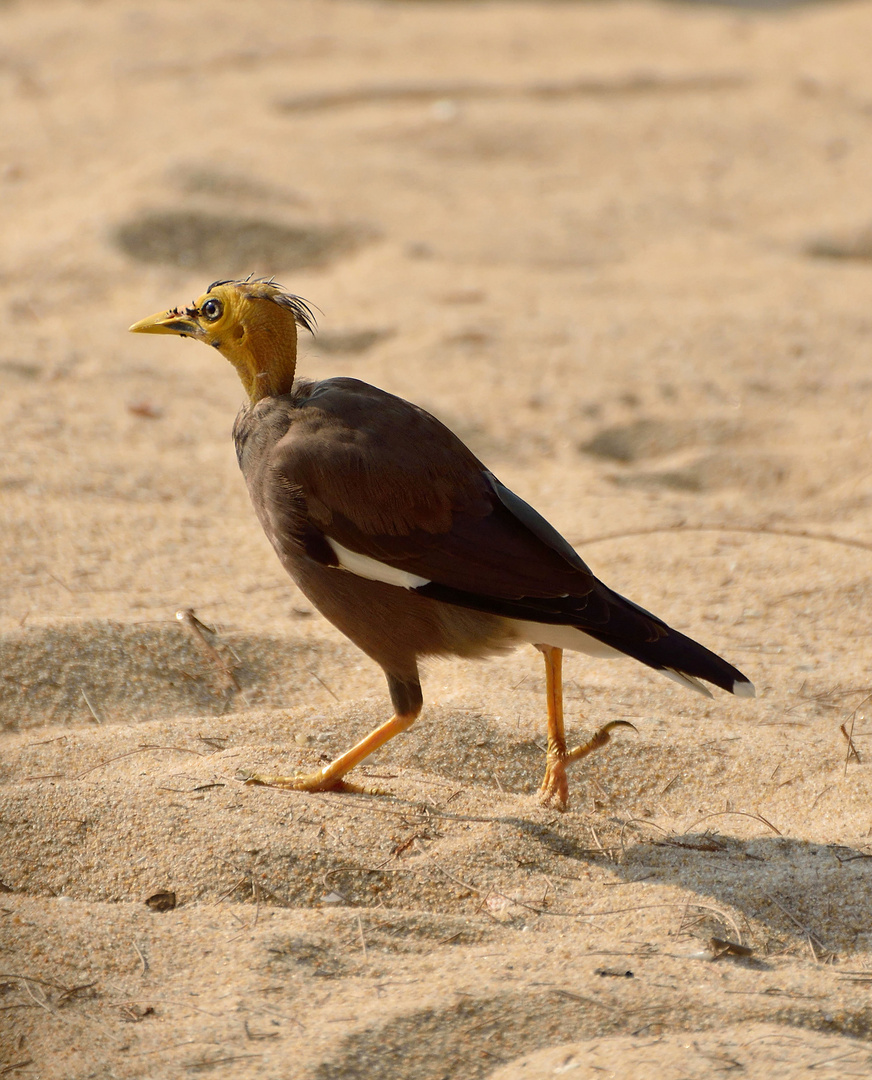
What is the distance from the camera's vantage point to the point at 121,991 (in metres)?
2.32

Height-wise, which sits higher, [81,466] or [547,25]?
[547,25]

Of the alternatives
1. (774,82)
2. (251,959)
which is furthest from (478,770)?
(774,82)

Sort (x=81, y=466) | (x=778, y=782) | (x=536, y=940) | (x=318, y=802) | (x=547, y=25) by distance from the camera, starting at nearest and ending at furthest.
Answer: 1. (x=536, y=940)
2. (x=318, y=802)
3. (x=778, y=782)
4. (x=81, y=466)
5. (x=547, y=25)

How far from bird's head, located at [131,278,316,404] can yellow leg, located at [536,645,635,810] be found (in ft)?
3.39

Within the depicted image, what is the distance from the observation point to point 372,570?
3055 mm

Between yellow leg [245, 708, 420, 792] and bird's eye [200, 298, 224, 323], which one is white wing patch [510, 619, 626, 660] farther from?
bird's eye [200, 298, 224, 323]

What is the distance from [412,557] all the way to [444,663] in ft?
3.04

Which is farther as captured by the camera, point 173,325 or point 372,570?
point 173,325

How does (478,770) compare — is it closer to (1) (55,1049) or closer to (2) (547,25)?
(1) (55,1049)

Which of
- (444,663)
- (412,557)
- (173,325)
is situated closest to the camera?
(412,557)

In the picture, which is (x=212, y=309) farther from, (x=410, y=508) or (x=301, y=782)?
(x=301, y=782)

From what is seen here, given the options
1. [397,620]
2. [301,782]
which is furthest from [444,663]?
[301,782]

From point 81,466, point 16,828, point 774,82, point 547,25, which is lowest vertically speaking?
point 16,828

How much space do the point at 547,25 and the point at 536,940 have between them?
36.4ft
